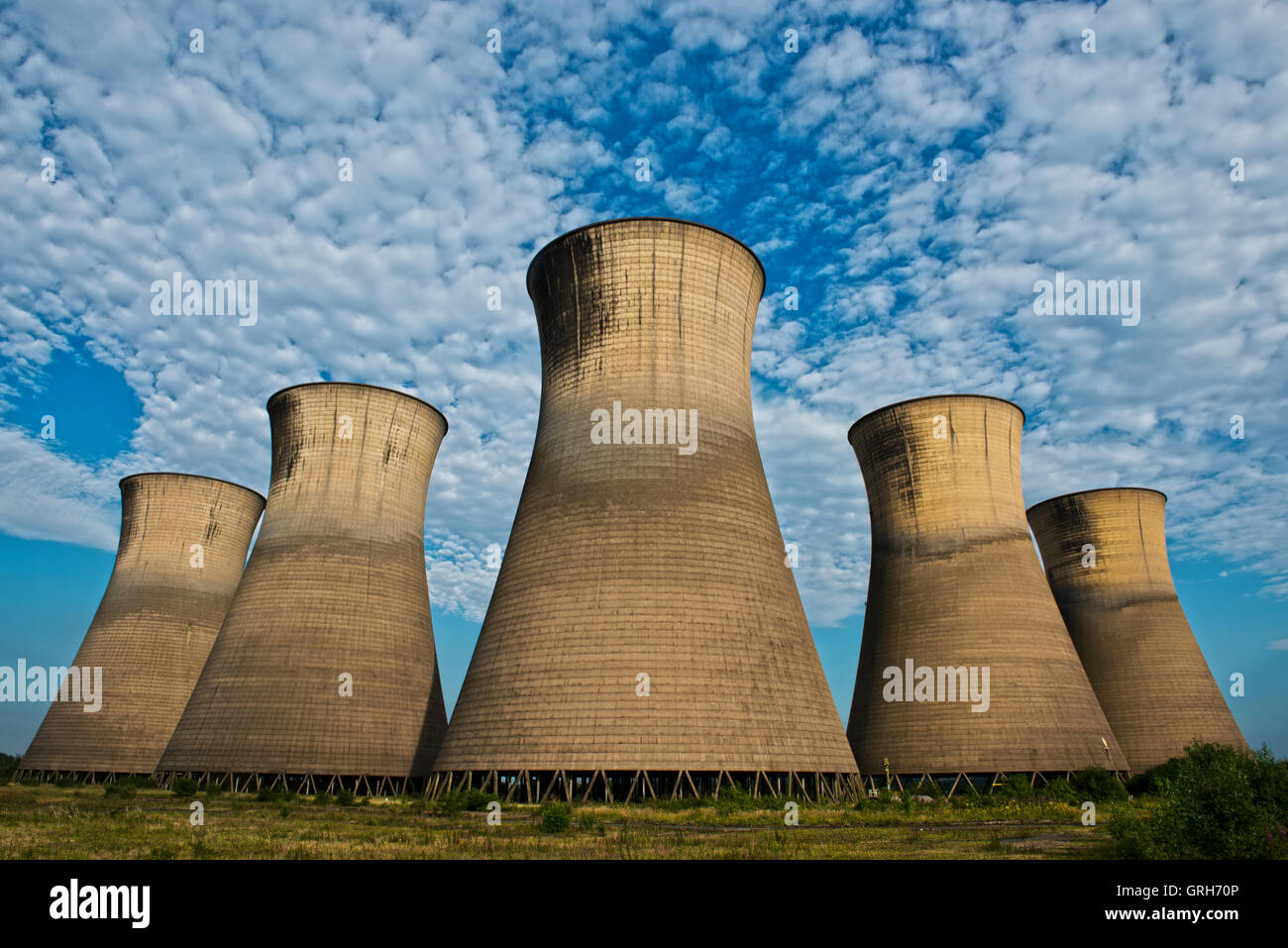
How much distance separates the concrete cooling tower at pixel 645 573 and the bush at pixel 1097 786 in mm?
9781

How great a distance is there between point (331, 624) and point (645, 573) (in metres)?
13.1

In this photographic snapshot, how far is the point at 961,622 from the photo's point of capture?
2811 cm

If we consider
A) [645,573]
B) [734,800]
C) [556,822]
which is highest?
[645,573]

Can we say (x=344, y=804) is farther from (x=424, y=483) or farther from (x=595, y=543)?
(x=424, y=483)

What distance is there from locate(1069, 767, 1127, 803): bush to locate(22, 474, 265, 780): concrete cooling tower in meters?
32.6

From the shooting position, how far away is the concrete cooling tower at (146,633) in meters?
33.4

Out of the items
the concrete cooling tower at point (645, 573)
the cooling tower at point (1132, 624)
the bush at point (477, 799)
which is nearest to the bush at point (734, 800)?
the concrete cooling tower at point (645, 573)

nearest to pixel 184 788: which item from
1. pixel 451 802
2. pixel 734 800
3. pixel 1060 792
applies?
pixel 451 802

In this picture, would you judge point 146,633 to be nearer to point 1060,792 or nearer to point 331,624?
point 331,624

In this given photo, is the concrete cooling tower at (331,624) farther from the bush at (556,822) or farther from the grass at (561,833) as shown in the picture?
the bush at (556,822)

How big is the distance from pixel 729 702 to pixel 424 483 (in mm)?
17834

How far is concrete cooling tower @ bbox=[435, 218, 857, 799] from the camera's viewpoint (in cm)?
1766
